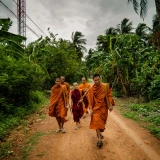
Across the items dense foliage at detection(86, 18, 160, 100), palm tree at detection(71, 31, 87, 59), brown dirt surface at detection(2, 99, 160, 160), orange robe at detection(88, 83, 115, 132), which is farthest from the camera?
palm tree at detection(71, 31, 87, 59)

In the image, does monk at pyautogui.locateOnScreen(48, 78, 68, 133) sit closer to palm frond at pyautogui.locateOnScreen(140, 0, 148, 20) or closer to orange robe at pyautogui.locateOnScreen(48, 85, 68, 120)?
orange robe at pyautogui.locateOnScreen(48, 85, 68, 120)

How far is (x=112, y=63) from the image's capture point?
482 inches

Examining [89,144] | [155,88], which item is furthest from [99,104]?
[155,88]

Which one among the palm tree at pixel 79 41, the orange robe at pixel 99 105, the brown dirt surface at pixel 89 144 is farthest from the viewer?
the palm tree at pixel 79 41

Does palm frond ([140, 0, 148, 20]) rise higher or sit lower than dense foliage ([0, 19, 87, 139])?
higher

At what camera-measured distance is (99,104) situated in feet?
15.8

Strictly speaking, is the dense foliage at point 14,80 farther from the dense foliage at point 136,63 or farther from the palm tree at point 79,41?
the palm tree at point 79,41

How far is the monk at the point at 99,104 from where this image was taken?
4.68 meters

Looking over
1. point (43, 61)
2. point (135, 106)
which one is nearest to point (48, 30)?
point (43, 61)

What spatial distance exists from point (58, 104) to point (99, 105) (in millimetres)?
1713

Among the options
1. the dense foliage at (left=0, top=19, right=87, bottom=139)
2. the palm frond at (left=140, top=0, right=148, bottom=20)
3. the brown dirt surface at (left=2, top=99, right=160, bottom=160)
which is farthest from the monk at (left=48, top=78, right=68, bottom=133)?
the palm frond at (left=140, top=0, right=148, bottom=20)

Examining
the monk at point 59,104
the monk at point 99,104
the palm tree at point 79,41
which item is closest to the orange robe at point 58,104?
the monk at point 59,104

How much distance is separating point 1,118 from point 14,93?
Answer: 1632mm

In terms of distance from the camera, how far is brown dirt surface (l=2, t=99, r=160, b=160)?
13.5 ft
